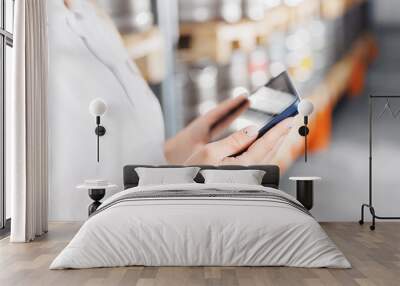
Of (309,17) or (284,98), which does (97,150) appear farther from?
(309,17)

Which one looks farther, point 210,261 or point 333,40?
point 333,40

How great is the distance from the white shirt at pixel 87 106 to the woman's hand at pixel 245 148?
550mm

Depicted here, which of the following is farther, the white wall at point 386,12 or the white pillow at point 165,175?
the white wall at point 386,12

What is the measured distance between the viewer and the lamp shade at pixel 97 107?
301 inches

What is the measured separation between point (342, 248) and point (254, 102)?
101 inches

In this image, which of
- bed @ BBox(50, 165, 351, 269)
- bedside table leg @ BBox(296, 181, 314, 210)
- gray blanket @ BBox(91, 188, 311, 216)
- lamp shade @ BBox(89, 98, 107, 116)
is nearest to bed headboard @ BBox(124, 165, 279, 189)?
bedside table leg @ BBox(296, 181, 314, 210)

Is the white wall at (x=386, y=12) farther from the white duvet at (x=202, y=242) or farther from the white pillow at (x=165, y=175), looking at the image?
the white duvet at (x=202, y=242)

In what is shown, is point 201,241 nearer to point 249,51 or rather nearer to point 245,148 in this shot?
point 245,148

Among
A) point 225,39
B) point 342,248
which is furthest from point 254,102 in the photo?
point 342,248

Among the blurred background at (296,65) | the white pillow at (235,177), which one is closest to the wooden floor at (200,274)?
the white pillow at (235,177)

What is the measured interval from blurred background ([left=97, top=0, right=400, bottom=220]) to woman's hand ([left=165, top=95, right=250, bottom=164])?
0.09 metres

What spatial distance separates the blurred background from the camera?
25.9 ft

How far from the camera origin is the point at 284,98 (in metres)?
7.87

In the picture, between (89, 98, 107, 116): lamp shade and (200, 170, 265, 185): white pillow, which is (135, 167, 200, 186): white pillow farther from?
(89, 98, 107, 116): lamp shade
